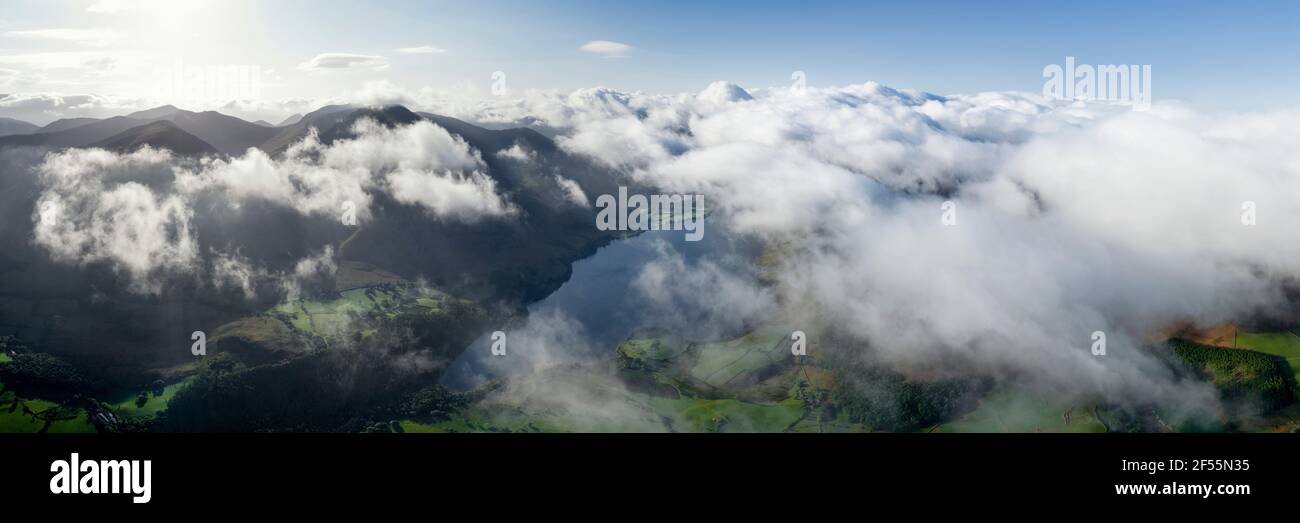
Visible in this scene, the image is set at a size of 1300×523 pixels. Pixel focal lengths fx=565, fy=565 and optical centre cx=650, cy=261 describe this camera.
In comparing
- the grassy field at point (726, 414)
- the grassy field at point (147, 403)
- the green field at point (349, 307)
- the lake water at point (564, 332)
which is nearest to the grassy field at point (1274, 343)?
the grassy field at point (726, 414)

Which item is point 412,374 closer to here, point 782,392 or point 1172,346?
point 782,392

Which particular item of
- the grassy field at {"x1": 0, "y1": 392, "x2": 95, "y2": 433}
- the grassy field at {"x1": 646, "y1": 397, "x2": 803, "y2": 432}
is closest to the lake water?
the grassy field at {"x1": 646, "y1": 397, "x2": 803, "y2": 432}

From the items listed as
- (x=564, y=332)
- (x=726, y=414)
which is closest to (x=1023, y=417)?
(x=726, y=414)

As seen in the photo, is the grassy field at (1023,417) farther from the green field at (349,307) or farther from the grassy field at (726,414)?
the green field at (349,307)

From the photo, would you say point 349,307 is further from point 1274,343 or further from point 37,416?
point 1274,343

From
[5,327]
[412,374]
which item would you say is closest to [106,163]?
[5,327]

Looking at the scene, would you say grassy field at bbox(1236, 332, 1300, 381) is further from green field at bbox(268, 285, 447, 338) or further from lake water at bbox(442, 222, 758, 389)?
green field at bbox(268, 285, 447, 338)
